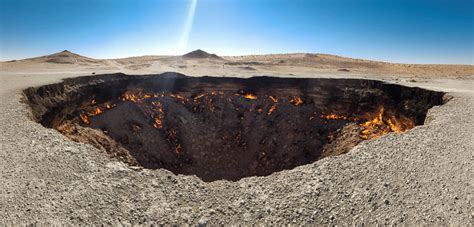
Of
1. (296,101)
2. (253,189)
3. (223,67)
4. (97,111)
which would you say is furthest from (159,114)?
(223,67)

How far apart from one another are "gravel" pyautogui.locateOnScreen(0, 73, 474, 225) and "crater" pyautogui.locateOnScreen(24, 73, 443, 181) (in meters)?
7.04

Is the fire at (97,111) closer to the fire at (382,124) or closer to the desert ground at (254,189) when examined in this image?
the desert ground at (254,189)

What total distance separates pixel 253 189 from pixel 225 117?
1625 cm

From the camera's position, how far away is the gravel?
6238 millimetres

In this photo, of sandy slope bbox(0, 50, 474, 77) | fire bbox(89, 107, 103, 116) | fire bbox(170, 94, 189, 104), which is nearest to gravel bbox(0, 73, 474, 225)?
fire bbox(89, 107, 103, 116)

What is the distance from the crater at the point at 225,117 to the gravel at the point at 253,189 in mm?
7043

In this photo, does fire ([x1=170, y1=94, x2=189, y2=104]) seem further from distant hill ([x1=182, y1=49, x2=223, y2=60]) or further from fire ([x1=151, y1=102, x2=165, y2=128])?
distant hill ([x1=182, y1=49, x2=223, y2=60])

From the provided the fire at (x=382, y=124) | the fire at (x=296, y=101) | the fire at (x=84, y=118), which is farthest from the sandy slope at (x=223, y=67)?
the fire at (x=382, y=124)

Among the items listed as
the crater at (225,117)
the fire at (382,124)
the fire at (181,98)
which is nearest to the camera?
the fire at (382,124)

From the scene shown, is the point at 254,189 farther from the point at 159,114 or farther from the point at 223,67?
the point at 223,67

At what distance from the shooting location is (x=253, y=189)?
784cm

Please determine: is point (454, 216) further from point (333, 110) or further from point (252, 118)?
point (252, 118)

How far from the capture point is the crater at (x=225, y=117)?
17.2m

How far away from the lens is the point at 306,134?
21.1 meters
